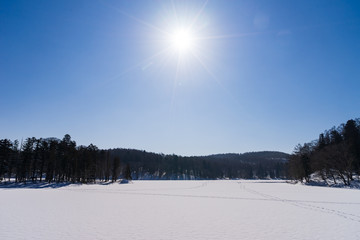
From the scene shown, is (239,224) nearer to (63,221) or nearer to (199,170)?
(63,221)

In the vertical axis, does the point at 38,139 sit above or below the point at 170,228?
above

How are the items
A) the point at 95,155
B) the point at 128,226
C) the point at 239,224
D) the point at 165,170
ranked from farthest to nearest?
the point at 165,170 < the point at 95,155 < the point at 239,224 < the point at 128,226

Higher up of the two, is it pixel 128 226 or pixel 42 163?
pixel 42 163

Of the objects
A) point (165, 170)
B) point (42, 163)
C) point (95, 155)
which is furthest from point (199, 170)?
point (42, 163)

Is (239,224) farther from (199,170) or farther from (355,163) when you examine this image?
(199,170)

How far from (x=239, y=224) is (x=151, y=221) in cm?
551

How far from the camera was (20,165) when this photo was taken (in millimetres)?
58062

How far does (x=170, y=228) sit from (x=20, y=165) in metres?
67.6

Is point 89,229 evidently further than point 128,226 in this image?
No

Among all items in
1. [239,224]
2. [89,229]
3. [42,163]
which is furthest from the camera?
[42,163]

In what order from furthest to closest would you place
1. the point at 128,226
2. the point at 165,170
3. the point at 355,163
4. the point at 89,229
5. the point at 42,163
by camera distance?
1. the point at 165,170
2. the point at 355,163
3. the point at 42,163
4. the point at 128,226
5. the point at 89,229


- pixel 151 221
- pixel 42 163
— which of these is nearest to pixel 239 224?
pixel 151 221

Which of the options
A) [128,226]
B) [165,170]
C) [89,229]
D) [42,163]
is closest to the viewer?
[89,229]

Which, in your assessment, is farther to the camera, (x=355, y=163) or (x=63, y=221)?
(x=355, y=163)
